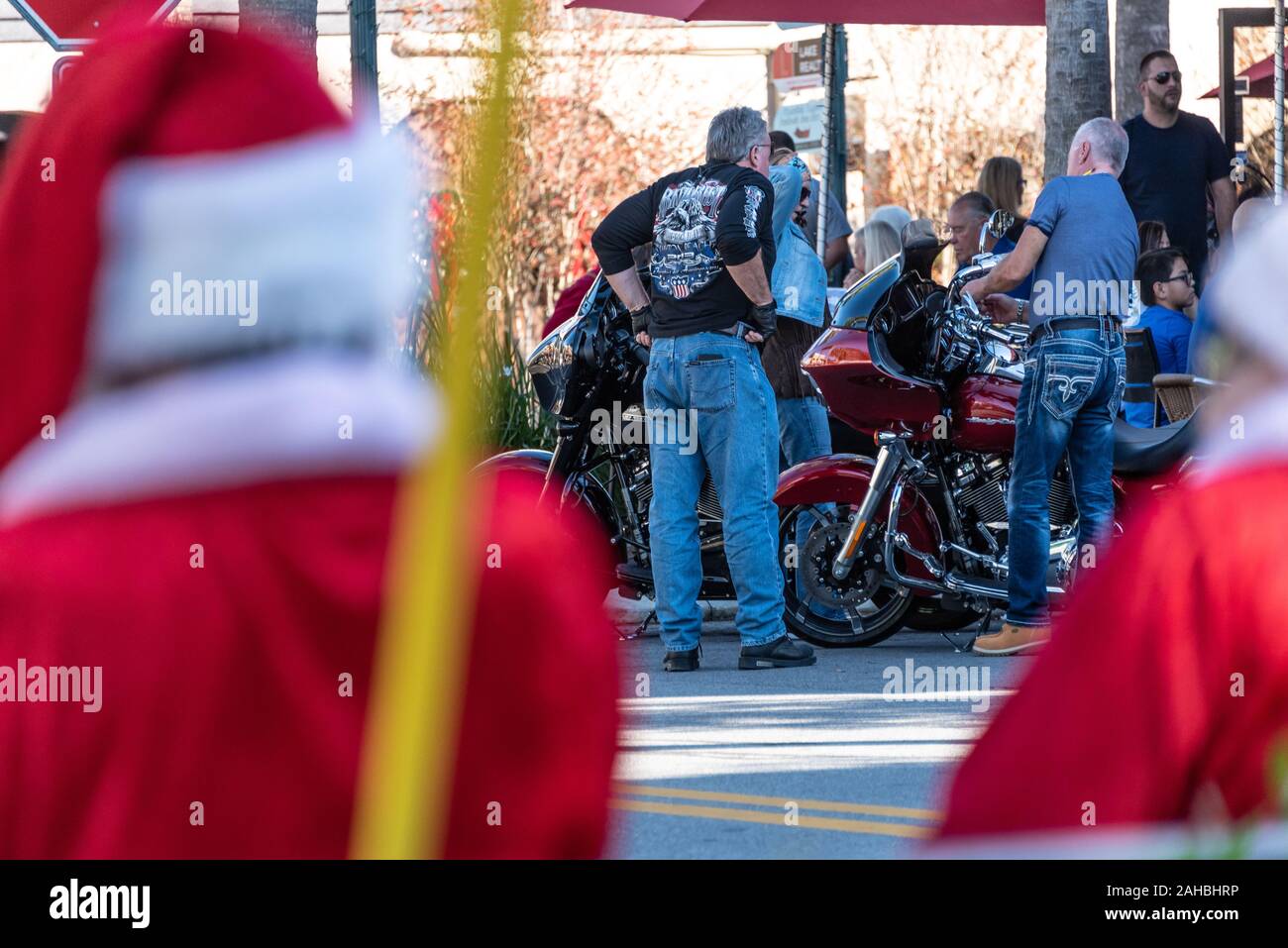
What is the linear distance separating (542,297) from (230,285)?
16943 mm

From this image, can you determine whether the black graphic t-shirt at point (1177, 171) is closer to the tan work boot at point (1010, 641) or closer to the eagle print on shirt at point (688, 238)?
the tan work boot at point (1010, 641)

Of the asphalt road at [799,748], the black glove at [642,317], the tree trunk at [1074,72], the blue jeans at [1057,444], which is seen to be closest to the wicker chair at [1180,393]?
the blue jeans at [1057,444]

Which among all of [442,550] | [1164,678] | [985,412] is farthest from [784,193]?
[442,550]

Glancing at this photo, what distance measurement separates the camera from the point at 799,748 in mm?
6422

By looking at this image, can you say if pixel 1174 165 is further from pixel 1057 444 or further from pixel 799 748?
pixel 799 748

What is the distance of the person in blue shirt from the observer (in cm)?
996

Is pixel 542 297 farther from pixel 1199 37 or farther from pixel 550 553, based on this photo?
pixel 550 553

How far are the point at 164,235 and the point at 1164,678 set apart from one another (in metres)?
0.69

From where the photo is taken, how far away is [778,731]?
22.1 ft

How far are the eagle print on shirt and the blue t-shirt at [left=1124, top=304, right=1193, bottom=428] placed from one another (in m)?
2.97

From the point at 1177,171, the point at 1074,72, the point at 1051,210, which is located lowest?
the point at 1051,210
